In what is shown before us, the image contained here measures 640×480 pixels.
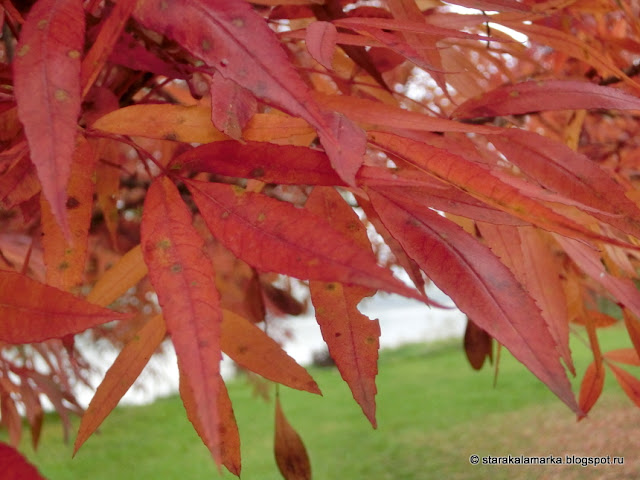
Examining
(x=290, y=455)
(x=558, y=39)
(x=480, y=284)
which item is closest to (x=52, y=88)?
(x=480, y=284)

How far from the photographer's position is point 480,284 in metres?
0.20

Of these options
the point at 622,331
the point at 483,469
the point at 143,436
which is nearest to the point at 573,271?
the point at 483,469

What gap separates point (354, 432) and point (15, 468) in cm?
200

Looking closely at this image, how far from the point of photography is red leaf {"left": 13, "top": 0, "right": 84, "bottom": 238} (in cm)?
16

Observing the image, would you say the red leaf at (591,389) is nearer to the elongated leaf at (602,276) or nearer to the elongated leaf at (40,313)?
the elongated leaf at (602,276)

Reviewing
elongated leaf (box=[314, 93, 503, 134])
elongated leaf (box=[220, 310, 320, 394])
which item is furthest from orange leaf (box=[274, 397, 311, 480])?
elongated leaf (box=[314, 93, 503, 134])

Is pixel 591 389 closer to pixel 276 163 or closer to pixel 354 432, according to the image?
pixel 276 163

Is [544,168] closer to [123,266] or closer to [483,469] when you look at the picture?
[123,266]

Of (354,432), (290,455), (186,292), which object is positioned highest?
(186,292)

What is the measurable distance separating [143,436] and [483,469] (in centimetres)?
173

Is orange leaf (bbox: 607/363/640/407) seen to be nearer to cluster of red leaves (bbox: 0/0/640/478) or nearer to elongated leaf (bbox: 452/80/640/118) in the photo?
cluster of red leaves (bbox: 0/0/640/478)

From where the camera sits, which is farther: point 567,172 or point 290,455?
point 290,455

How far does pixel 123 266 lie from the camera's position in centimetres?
32

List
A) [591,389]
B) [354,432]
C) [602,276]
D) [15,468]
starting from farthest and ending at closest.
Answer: [354,432], [591,389], [602,276], [15,468]
